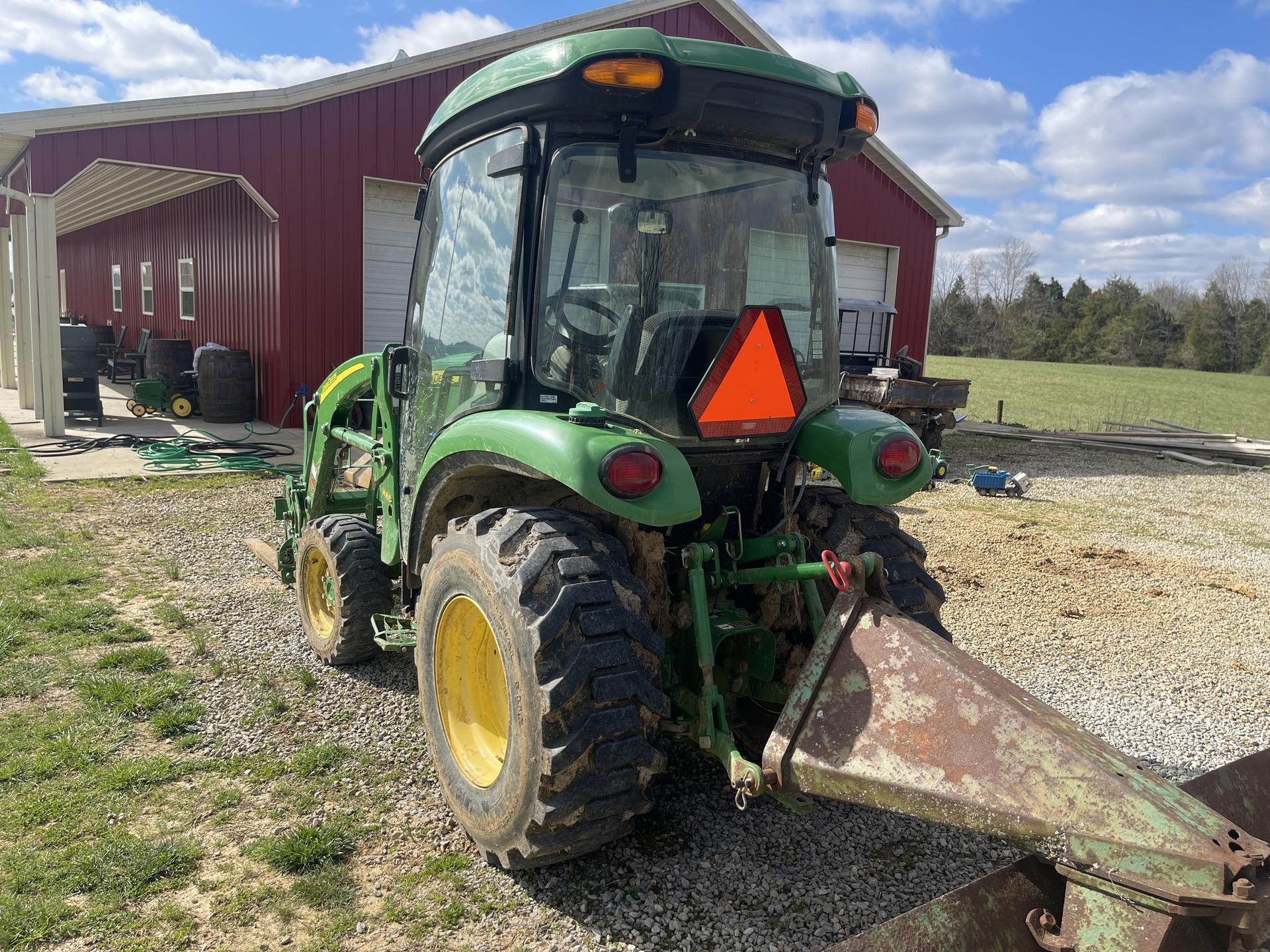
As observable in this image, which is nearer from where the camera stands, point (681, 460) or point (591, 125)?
point (681, 460)

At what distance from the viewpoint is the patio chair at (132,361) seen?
53.8 feet

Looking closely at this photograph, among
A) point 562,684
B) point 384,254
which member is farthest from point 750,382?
point 384,254

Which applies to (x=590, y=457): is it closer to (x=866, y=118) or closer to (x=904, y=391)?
(x=866, y=118)

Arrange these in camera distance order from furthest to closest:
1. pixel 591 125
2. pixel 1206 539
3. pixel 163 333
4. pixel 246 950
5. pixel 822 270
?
pixel 163 333
pixel 1206 539
pixel 822 270
pixel 591 125
pixel 246 950

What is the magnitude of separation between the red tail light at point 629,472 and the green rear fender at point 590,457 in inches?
0.7

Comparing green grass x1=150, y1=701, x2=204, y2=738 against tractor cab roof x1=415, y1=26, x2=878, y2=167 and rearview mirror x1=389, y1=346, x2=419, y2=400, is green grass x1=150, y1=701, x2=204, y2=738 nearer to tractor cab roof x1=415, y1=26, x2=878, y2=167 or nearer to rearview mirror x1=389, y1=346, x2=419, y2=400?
rearview mirror x1=389, y1=346, x2=419, y2=400

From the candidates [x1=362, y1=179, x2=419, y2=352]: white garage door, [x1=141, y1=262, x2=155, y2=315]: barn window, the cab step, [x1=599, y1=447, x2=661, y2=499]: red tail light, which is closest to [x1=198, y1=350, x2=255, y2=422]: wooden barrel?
[x1=362, y1=179, x2=419, y2=352]: white garage door

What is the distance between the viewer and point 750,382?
9.38 ft

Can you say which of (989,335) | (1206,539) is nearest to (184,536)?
(1206,539)

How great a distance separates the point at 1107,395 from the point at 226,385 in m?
30.5

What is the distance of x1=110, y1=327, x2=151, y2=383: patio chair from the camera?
645 inches

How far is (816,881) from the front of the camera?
286cm

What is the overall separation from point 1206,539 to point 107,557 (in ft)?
31.9

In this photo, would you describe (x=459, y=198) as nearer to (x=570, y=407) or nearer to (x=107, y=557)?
(x=570, y=407)
